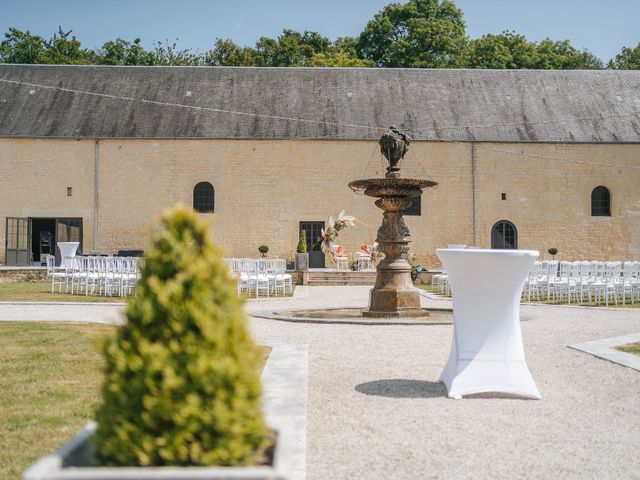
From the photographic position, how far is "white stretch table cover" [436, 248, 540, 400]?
17.1ft

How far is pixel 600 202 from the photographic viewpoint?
89.2ft

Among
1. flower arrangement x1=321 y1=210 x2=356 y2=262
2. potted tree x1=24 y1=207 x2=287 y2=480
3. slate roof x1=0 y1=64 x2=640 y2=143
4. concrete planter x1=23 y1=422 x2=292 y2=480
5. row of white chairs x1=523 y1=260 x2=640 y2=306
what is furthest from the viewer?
slate roof x1=0 y1=64 x2=640 y2=143

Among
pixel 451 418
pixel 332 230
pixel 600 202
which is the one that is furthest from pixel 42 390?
pixel 600 202

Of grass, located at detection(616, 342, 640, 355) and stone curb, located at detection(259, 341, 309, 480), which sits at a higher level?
stone curb, located at detection(259, 341, 309, 480)

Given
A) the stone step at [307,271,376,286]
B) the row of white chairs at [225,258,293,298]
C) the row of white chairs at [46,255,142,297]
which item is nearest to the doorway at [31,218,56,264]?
the row of white chairs at [46,255,142,297]

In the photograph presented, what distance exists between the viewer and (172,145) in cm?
2627

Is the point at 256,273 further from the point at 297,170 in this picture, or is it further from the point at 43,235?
the point at 43,235

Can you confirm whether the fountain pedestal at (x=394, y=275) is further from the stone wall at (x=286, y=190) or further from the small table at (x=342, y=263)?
the stone wall at (x=286, y=190)

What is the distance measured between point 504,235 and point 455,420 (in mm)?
23136

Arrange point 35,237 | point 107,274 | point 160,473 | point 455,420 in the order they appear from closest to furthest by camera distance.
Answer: point 160,473 < point 455,420 < point 107,274 < point 35,237

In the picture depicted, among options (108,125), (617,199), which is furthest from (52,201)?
(617,199)

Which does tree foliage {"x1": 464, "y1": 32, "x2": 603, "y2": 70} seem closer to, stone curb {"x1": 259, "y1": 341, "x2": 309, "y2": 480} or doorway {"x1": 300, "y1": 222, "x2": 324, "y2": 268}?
doorway {"x1": 300, "y1": 222, "x2": 324, "y2": 268}

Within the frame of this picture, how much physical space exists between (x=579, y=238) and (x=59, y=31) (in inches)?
1282

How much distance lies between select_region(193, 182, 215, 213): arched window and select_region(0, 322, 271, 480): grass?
17.8m
